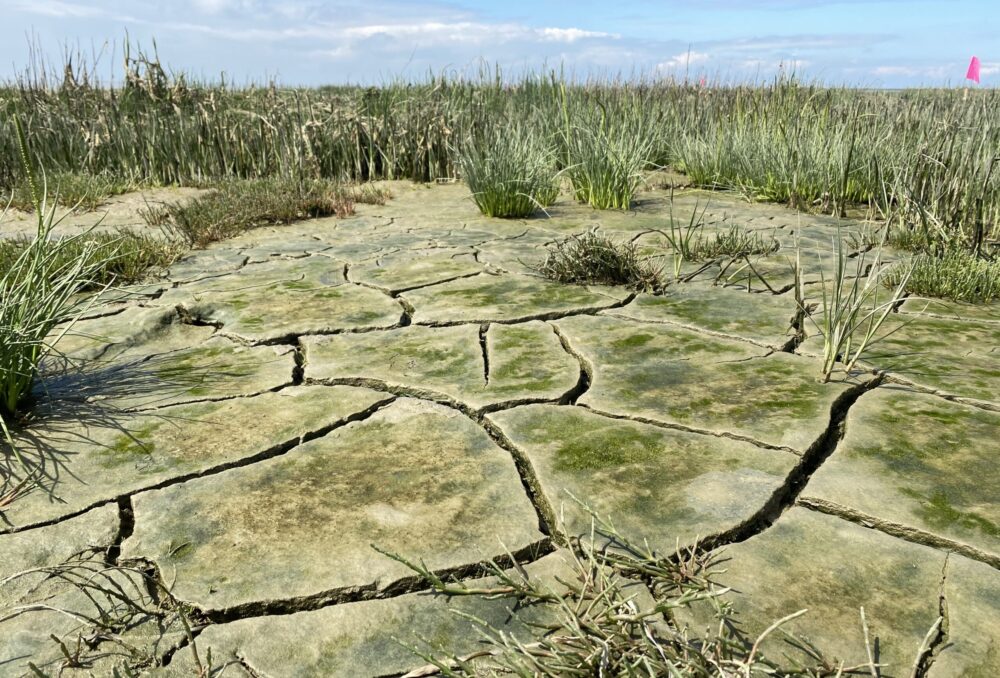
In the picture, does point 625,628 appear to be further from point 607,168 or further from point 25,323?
point 607,168

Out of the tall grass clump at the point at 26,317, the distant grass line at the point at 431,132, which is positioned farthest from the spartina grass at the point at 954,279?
the tall grass clump at the point at 26,317

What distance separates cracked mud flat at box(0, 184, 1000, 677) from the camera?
160 centimetres

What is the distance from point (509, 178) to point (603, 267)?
6.48 ft

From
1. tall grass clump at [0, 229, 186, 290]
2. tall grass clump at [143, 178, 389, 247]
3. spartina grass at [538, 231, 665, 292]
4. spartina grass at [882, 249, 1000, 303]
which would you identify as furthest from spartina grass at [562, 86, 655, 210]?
tall grass clump at [0, 229, 186, 290]

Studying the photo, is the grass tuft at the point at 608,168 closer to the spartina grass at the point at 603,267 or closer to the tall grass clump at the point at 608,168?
the tall grass clump at the point at 608,168

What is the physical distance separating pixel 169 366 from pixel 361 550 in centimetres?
151

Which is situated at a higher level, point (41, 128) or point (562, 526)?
point (41, 128)

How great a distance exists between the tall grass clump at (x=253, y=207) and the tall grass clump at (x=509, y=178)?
107 centimetres

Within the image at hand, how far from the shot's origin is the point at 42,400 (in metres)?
2.66

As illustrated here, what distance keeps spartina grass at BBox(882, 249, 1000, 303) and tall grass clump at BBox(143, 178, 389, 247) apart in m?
3.95

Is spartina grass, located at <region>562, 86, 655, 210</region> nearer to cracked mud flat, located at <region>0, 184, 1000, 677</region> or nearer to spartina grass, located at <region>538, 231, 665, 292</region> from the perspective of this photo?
spartina grass, located at <region>538, 231, 665, 292</region>

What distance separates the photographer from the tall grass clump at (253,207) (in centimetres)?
539

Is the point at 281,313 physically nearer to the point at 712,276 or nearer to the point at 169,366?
the point at 169,366

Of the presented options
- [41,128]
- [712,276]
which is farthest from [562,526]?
[41,128]
